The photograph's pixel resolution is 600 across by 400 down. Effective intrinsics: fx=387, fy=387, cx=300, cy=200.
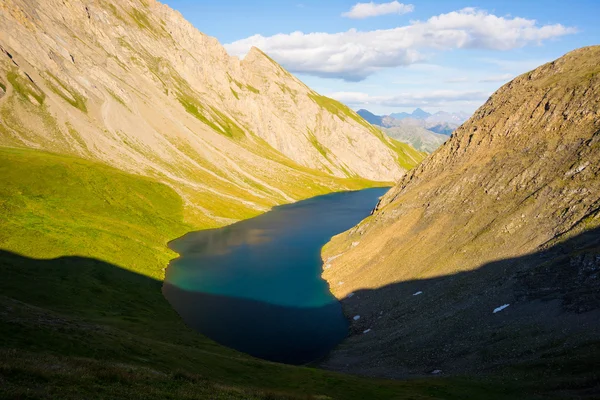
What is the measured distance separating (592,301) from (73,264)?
82.1 meters

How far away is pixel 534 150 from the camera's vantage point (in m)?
74.4

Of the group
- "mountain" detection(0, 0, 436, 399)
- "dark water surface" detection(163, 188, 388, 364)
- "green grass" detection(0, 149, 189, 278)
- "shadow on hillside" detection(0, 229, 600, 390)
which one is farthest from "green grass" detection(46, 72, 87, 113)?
"shadow on hillside" detection(0, 229, 600, 390)

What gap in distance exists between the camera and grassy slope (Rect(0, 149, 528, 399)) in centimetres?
2381

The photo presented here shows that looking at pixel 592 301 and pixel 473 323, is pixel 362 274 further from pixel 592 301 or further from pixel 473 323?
pixel 592 301

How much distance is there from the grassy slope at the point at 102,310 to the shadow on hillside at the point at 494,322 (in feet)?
23.5

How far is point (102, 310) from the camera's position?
59.7m

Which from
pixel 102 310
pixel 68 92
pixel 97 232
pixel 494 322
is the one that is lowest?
pixel 494 322

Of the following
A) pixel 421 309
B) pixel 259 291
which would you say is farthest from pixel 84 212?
pixel 421 309

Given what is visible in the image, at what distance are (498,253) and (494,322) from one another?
58.1ft

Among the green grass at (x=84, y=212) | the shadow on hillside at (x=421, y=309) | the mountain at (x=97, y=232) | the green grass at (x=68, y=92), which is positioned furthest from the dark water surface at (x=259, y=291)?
the green grass at (x=68, y=92)

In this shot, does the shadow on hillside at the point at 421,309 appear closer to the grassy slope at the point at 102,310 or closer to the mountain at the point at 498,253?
the mountain at the point at 498,253

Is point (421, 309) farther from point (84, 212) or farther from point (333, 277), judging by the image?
point (84, 212)

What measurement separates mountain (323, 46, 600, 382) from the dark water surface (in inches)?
215

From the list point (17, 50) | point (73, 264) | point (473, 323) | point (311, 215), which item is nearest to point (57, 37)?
point (17, 50)
